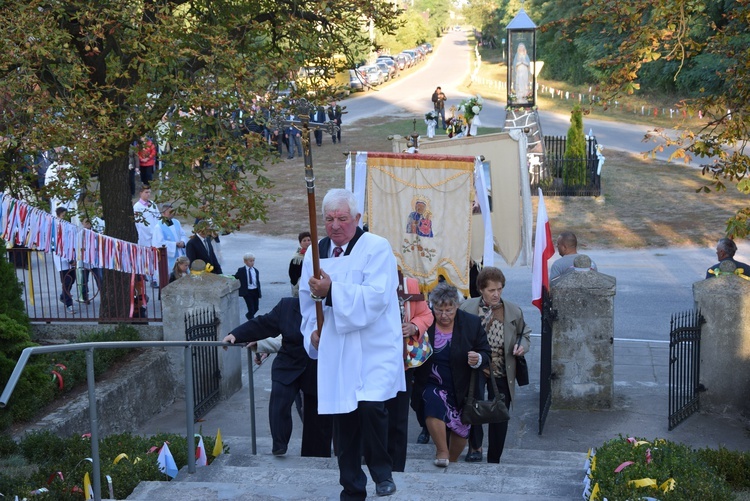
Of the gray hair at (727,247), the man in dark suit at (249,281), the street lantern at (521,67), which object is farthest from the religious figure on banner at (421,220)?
the street lantern at (521,67)

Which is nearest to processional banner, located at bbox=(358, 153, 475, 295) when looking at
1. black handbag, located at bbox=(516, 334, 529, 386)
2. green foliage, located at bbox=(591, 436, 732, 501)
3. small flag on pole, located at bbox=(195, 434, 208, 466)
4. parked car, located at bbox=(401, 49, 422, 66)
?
black handbag, located at bbox=(516, 334, 529, 386)

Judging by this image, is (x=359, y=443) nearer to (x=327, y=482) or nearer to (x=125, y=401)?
(x=327, y=482)

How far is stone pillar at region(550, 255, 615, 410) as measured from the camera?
31.2ft

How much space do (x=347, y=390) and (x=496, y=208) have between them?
732cm

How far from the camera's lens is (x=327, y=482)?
6180mm

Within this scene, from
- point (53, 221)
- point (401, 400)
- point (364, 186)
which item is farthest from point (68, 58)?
point (401, 400)

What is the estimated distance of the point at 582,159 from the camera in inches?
928

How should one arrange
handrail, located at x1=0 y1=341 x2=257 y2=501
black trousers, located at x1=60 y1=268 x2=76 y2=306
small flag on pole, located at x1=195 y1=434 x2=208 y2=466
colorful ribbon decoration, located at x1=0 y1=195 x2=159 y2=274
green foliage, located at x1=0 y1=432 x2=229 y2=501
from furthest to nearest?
black trousers, located at x1=60 y1=268 x2=76 y2=306, colorful ribbon decoration, located at x1=0 y1=195 x2=159 y2=274, small flag on pole, located at x1=195 y1=434 x2=208 y2=466, green foliage, located at x1=0 y1=432 x2=229 y2=501, handrail, located at x1=0 y1=341 x2=257 y2=501

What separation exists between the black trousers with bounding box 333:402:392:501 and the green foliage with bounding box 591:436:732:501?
1280 millimetres

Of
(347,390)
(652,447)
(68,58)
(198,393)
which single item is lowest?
(198,393)

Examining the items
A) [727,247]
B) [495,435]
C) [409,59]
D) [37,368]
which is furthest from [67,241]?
[409,59]

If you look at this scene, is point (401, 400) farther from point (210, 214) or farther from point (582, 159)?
point (582, 159)

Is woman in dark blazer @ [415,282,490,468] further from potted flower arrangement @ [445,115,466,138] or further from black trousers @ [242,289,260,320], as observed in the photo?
potted flower arrangement @ [445,115,466,138]

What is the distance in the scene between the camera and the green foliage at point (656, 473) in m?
5.33
